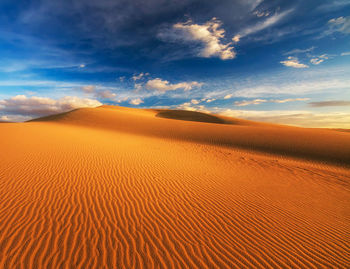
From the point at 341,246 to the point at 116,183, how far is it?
23.4 ft

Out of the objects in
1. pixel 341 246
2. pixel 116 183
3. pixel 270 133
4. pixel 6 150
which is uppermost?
pixel 270 133

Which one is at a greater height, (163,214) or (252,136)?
(252,136)

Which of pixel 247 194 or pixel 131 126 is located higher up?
pixel 131 126

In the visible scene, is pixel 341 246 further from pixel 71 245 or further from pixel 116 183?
pixel 116 183

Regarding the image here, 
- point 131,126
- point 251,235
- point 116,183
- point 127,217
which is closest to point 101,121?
point 131,126

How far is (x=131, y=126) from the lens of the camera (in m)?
28.9

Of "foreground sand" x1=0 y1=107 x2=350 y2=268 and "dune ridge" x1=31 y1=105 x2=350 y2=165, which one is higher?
"dune ridge" x1=31 y1=105 x2=350 y2=165

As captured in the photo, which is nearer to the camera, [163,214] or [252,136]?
[163,214]

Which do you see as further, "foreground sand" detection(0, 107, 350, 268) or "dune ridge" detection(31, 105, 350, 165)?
"dune ridge" detection(31, 105, 350, 165)

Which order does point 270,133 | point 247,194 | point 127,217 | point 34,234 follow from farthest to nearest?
1. point 270,133
2. point 247,194
3. point 127,217
4. point 34,234

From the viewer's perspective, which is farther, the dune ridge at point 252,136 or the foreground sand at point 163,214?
the dune ridge at point 252,136

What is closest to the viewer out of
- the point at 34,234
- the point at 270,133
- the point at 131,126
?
the point at 34,234

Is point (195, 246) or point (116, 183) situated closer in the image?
point (195, 246)

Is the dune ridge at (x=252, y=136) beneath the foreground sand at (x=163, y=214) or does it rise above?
above
